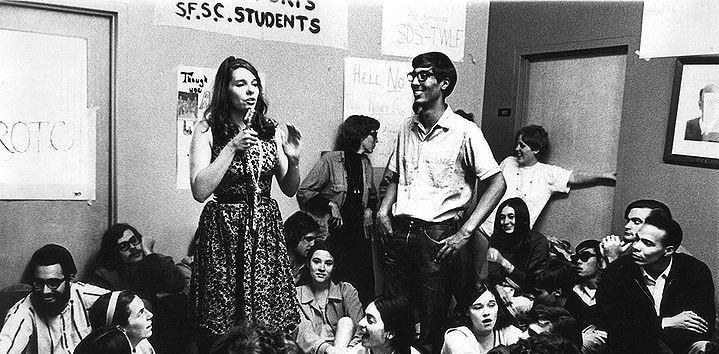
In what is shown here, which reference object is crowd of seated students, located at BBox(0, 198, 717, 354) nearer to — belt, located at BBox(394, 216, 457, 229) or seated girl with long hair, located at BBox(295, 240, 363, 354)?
seated girl with long hair, located at BBox(295, 240, 363, 354)

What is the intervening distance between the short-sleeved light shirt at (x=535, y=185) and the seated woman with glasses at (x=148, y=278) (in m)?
1.37

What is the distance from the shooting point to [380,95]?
308 cm

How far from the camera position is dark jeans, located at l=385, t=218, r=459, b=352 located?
7.04ft

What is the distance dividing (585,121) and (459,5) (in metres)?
0.83

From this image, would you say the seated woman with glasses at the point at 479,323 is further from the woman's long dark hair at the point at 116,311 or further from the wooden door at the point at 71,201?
the wooden door at the point at 71,201

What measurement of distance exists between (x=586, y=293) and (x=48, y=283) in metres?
1.93

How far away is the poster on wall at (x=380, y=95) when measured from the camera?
3.01m

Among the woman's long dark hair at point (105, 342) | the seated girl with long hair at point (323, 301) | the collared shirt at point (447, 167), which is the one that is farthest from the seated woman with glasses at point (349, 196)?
the woman's long dark hair at point (105, 342)

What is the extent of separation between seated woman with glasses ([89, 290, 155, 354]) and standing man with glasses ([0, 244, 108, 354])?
0.10ft

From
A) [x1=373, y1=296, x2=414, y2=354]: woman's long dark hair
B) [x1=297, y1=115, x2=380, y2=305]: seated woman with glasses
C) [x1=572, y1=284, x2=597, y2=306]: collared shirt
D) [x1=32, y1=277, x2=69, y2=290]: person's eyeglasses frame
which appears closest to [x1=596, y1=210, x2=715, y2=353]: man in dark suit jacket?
[x1=572, y1=284, x2=597, y2=306]: collared shirt

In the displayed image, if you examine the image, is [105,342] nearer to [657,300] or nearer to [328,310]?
[328,310]

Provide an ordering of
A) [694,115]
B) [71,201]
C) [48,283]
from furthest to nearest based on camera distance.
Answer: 1. [694,115]
2. [71,201]
3. [48,283]

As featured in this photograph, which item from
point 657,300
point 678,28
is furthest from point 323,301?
point 678,28

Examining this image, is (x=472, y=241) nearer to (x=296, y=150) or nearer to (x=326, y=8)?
(x=326, y=8)
